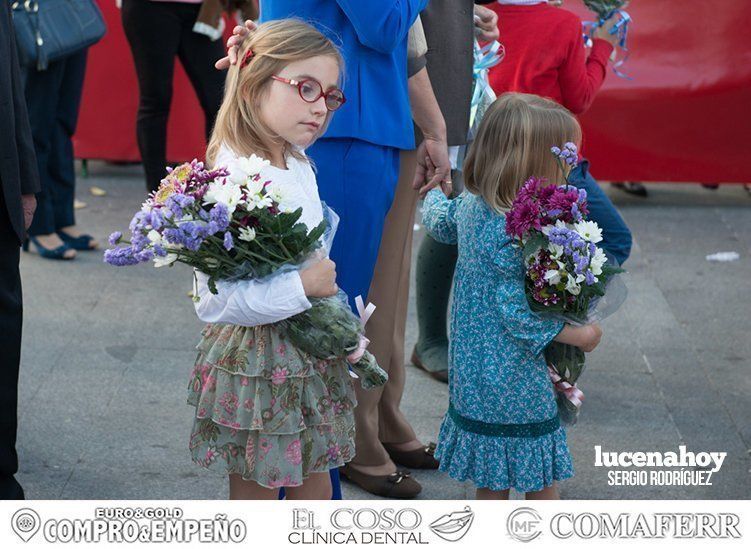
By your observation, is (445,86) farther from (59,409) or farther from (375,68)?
(59,409)

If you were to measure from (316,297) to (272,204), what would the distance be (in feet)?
0.88

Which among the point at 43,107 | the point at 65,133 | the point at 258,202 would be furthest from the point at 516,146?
the point at 65,133

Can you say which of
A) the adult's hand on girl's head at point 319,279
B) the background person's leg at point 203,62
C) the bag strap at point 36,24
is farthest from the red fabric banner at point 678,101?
the adult's hand on girl's head at point 319,279

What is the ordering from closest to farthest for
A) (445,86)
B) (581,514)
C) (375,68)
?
1. (581,514)
2. (375,68)
3. (445,86)

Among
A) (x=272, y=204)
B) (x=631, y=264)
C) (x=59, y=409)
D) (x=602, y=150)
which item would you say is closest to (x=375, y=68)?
(x=272, y=204)

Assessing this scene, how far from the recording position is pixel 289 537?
9.66 feet

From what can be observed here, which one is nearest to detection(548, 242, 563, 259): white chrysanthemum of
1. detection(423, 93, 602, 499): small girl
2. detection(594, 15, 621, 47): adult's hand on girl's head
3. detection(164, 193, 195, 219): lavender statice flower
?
detection(423, 93, 602, 499): small girl

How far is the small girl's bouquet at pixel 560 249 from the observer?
311cm

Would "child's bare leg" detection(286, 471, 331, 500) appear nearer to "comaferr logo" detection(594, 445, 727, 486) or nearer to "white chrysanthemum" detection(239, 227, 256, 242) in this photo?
"white chrysanthemum" detection(239, 227, 256, 242)

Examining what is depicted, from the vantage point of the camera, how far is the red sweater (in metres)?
4.22

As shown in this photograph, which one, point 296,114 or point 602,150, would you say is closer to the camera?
point 296,114

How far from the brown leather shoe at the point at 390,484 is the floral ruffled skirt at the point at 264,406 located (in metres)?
0.90

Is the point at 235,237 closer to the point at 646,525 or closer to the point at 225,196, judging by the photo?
the point at 225,196

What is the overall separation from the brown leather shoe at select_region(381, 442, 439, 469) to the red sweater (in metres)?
1.33
